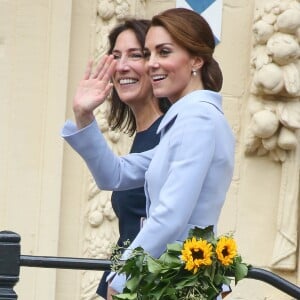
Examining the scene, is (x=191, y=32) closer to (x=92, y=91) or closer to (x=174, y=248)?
(x=92, y=91)

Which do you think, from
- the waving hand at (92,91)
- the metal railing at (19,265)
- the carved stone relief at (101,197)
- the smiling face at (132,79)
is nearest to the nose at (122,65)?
the smiling face at (132,79)

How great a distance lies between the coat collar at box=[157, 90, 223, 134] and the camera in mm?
5793

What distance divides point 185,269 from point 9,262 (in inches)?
20.1

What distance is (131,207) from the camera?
20.4 ft

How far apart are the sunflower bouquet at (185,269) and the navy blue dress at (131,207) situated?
58cm

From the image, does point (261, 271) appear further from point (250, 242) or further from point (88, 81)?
point (250, 242)

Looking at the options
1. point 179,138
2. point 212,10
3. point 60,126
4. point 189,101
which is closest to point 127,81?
point 189,101

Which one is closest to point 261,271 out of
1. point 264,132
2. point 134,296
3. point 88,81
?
point 134,296

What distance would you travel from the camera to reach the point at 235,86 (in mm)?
8609

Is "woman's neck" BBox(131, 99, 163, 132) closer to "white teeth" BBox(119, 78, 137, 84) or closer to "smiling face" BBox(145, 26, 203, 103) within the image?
"white teeth" BBox(119, 78, 137, 84)

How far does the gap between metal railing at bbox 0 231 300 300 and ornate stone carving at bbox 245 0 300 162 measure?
272 cm

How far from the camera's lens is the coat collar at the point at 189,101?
5.79m

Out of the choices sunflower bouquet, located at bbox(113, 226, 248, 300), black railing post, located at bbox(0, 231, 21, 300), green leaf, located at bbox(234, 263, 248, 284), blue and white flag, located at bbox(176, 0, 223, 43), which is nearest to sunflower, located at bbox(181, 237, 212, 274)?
sunflower bouquet, located at bbox(113, 226, 248, 300)

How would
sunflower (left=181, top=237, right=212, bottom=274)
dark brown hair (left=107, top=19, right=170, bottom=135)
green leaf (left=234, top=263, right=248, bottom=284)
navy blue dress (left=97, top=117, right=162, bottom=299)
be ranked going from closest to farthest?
sunflower (left=181, top=237, right=212, bottom=274)
green leaf (left=234, top=263, right=248, bottom=284)
navy blue dress (left=97, top=117, right=162, bottom=299)
dark brown hair (left=107, top=19, right=170, bottom=135)
